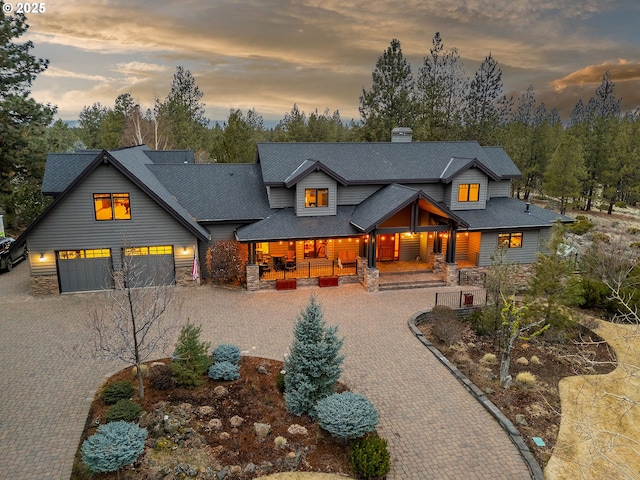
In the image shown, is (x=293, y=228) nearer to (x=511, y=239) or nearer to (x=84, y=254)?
(x=84, y=254)

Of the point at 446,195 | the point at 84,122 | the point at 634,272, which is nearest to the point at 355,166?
the point at 446,195

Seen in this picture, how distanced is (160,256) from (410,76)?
38.6 m

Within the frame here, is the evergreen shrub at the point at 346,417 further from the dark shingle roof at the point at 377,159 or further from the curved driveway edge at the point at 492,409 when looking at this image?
the dark shingle roof at the point at 377,159

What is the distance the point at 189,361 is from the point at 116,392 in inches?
84.7

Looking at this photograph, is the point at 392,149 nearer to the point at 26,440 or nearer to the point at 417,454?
the point at 417,454

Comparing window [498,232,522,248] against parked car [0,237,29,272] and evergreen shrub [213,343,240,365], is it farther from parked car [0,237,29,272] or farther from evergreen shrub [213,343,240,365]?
parked car [0,237,29,272]

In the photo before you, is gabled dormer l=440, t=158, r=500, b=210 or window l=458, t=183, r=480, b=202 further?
window l=458, t=183, r=480, b=202

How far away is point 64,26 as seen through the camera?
83.4 feet

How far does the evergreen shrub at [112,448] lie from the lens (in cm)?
870

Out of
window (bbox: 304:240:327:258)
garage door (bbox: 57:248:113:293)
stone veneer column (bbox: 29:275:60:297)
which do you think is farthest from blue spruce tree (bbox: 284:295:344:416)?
stone veneer column (bbox: 29:275:60:297)

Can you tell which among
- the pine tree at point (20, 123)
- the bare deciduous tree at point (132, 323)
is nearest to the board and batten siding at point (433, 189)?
the bare deciduous tree at point (132, 323)

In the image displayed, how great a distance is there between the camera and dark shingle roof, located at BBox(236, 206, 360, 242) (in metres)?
22.2

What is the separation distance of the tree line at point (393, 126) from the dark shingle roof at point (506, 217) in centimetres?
2168

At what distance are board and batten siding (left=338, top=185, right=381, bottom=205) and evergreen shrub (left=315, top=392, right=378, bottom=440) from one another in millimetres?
16474
